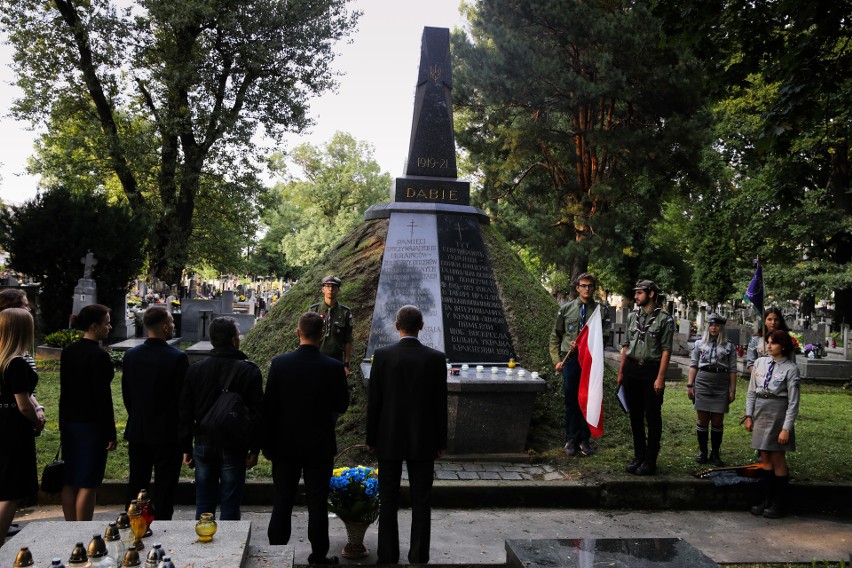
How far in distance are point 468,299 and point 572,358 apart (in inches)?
71.0

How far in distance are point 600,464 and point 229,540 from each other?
501cm

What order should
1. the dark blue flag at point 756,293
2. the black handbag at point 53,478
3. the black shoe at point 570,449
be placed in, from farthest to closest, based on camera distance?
the dark blue flag at point 756,293 → the black shoe at point 570,449 → the black handbag at point 53,478

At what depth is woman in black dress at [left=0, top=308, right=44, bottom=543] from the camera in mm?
4816


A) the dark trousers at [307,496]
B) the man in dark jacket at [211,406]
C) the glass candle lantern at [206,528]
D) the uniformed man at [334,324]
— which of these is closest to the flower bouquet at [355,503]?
the dark trousers at [307,496]

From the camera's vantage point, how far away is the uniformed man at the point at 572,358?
7.91 meters

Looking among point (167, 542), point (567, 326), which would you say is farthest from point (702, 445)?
point (167, 542)

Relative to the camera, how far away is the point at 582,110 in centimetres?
2483

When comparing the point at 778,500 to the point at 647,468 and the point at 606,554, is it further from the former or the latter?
the point at 606,554

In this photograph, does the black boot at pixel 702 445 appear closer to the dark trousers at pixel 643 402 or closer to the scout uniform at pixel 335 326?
the dark trousers at pixel 643 402

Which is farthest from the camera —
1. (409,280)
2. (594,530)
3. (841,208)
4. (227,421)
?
(841,208)

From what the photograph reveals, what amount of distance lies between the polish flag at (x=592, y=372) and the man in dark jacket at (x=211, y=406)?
3748 mm

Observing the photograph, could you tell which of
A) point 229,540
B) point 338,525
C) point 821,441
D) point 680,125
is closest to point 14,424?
point 229,540

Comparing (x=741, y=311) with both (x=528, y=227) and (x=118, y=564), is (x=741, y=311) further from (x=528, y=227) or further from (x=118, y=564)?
(x=118, y=564)

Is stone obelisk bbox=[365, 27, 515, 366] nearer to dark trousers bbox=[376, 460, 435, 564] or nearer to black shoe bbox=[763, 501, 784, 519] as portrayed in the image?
black shoe bbox=[763, 501, 784, 519]
